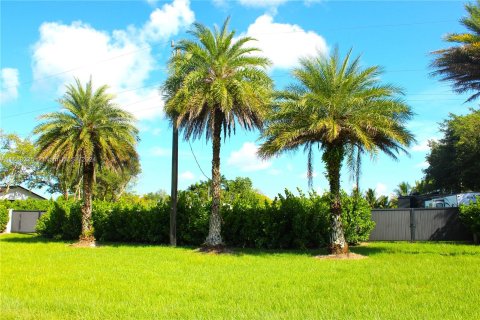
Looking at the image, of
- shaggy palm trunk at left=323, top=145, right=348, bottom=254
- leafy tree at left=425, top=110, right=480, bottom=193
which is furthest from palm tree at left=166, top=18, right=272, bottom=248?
leafy tree at left=425, top=110, right=480, bottom=193

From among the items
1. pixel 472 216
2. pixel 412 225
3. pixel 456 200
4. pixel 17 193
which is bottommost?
pixel 412 225

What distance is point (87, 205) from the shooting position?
73.9 ft

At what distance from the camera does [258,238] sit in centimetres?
1964

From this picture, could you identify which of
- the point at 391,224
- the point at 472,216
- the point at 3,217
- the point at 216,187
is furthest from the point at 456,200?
the point at 3,217

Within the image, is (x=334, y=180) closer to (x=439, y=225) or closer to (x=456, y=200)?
(x=439, y=225)

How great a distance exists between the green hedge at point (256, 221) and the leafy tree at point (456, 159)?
21.0 meters

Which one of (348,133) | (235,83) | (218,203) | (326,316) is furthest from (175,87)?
(326,316)

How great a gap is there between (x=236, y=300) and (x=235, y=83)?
33.9ft

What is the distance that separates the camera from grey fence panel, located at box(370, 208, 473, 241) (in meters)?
21.3

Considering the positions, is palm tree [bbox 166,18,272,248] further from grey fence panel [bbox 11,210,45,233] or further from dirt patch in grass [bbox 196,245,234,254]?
grey fence panel [bbox 11,210,45,233]

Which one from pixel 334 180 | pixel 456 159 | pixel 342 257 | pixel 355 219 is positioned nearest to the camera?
pixel 342 257

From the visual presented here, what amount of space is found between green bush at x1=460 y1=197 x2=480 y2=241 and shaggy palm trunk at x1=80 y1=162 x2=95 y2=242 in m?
17.7

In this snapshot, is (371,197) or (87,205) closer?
(87,205)

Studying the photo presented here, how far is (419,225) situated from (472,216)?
2618mm
